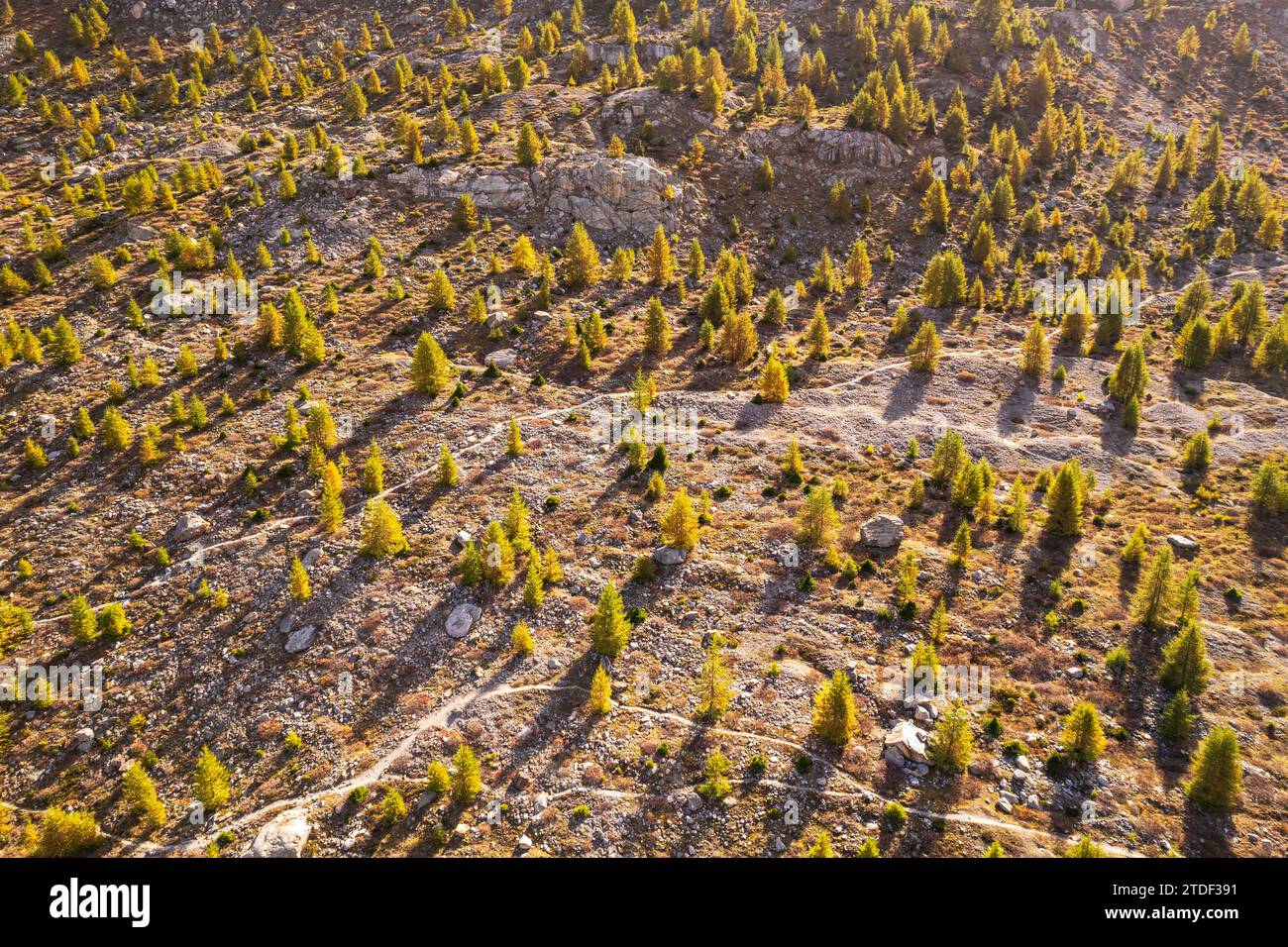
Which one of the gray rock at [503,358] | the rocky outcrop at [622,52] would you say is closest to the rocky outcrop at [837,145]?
the rocky outcrop at [622,52]

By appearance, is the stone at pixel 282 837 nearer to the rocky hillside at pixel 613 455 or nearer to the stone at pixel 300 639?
the rocky hillside at pixel 613 455

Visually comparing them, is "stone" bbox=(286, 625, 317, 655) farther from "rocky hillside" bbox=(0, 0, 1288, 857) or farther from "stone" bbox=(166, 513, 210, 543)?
"stone" bbox=(166, 513, 210, 543)

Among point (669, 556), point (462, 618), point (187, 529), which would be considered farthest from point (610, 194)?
point (462, 618)

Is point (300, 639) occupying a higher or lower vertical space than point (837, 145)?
lower

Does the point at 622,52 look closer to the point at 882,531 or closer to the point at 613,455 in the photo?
the point at 613,455

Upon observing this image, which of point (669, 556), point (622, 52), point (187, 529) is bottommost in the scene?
point (669, 556)

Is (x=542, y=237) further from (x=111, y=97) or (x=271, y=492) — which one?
(x=111, y=97)

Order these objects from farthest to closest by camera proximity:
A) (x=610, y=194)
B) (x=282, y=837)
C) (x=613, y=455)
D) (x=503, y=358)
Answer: (x=610, y=194) < (x=503, y=358) < (x=613, y=455) < (x=282, y=837)
